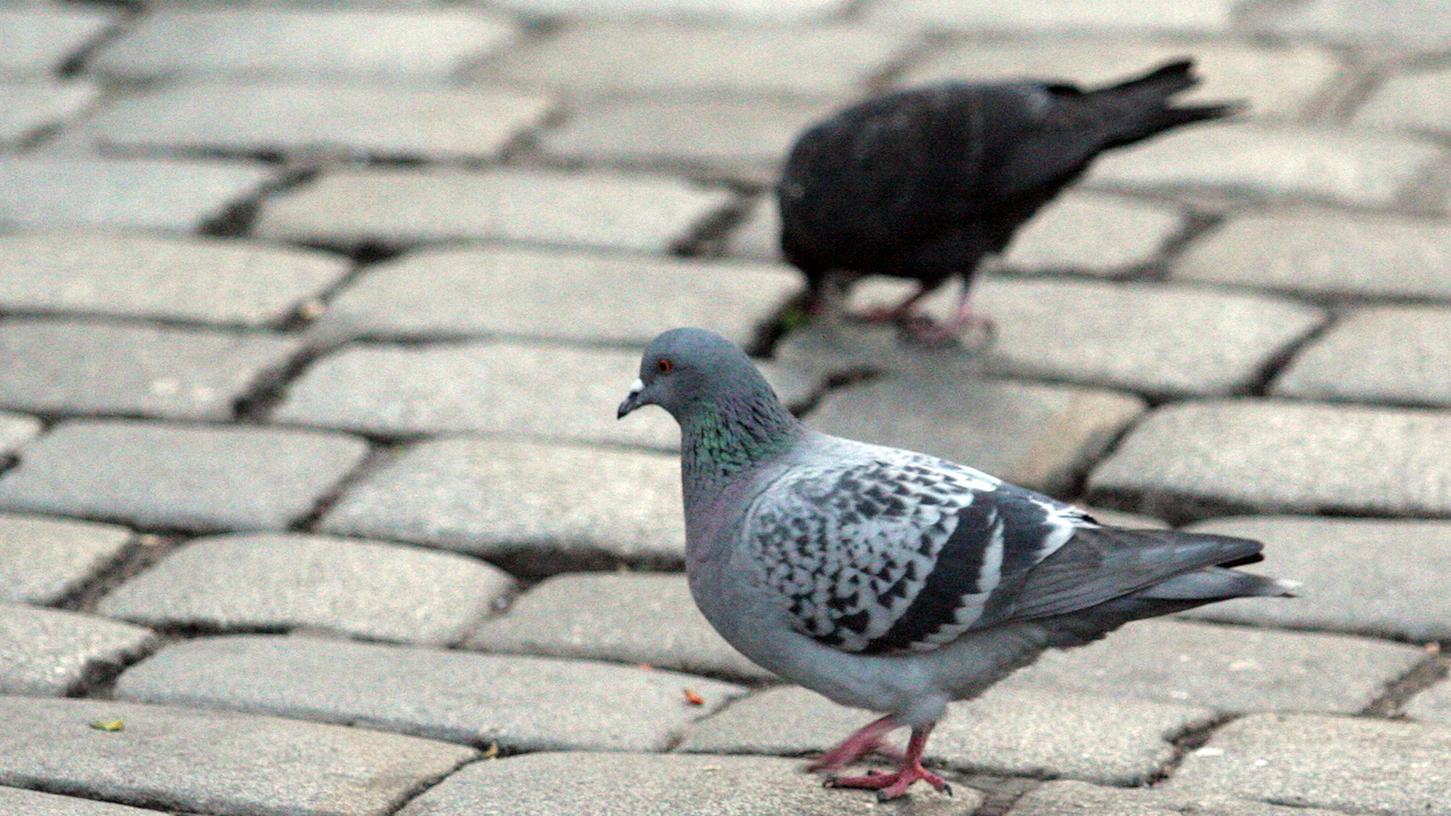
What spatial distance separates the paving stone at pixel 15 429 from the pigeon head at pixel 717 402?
1789 millimetres

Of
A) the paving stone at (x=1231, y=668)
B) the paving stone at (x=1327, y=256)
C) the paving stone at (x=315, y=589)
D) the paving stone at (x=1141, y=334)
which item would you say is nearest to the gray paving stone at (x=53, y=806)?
the paving stone at (x=315, y=589)

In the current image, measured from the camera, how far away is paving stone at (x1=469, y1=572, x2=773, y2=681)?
361 centimetres

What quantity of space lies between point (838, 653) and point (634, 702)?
17.6 inches

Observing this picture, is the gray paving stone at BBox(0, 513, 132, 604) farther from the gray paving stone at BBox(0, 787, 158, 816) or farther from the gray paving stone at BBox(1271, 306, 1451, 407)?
the gray paving stone at BBox(1271, 306, 1451, 407)

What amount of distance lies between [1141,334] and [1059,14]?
2772 mm

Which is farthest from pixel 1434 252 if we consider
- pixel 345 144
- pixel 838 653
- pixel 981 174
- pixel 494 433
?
pixel 345 144

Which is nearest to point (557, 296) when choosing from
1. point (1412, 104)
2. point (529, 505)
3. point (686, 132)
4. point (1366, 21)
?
point (529, 505)

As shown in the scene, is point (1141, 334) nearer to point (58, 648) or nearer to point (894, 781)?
point (894, 781)

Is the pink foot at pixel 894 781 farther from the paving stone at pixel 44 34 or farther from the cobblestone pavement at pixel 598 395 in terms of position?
the paving stone at pixel 44 34

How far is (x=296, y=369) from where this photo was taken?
4.85 m

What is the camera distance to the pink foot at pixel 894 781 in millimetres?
3077

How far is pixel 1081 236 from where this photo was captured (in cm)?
548

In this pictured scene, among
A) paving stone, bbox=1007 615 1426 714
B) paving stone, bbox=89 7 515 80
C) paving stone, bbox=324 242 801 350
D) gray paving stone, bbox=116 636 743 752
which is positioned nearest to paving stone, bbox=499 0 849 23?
paving stone, bbox=89 7 515 80

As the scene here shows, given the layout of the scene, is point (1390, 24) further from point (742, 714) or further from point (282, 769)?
point (282, 769)
